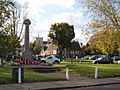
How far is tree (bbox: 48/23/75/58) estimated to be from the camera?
97.5 m

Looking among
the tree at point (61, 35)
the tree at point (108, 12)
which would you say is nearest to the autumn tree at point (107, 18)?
the tree at point (108, 12)

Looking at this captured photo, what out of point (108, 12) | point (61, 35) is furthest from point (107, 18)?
point (61, 35)

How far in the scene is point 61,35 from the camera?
322ft

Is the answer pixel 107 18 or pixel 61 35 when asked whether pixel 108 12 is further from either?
pixel 61 35

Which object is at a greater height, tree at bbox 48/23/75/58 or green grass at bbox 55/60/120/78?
tree at bbox 48/23/75/58

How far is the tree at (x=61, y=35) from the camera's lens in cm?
9750

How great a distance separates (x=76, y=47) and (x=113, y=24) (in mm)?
108998

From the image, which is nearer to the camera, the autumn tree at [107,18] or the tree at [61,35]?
the autumn tree at [107,18]

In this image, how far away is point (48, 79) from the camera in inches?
960

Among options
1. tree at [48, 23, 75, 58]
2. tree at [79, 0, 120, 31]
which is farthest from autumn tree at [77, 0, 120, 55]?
tree at [48, 23, 75, 58]

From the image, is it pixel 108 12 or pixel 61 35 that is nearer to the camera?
pixel 108 12

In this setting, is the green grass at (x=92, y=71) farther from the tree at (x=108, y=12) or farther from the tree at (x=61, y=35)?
the tree at (x=61, y=35)

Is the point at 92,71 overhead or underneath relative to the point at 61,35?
underneath

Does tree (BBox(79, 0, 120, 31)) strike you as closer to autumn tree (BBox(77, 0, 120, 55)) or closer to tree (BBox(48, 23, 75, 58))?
autumn tree (BBox(77, 0, 120, 55))
